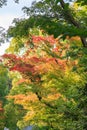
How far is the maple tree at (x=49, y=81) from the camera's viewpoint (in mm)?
15969

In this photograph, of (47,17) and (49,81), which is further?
(49,81)

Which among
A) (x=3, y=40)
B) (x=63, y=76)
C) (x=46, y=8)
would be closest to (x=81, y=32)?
(x=46, y=8)

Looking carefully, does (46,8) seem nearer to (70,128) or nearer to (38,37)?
(70,128)

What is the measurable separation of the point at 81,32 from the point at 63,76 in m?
11.0

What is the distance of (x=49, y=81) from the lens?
2014 cm

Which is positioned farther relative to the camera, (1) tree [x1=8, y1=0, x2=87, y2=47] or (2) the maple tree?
(2) the maple tree

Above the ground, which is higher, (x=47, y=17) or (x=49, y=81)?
(x=47, y=17)

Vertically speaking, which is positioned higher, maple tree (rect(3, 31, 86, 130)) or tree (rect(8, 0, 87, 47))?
tree (rect(8, 0, 87, 47))

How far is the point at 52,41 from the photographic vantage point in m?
21.9

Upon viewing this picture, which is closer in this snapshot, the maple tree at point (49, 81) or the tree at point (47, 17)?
the tree at point (47, 17)

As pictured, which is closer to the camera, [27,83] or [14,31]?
[14,31]

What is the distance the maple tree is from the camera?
52.4 feet

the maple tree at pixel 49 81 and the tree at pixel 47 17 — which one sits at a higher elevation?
the tree at pixel 47 17

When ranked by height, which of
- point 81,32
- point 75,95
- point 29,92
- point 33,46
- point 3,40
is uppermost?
point 81,32
